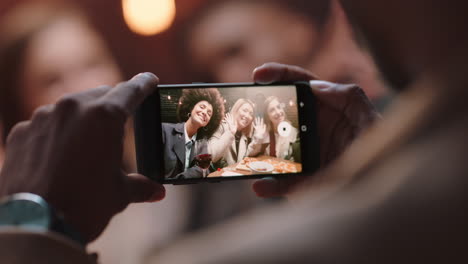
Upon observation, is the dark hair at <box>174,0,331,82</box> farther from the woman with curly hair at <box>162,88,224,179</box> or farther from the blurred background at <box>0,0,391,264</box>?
the woman with curly hair at <box>162,88,224,179</box>

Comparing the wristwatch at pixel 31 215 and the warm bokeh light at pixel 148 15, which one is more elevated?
the warm bokeh light at pixel 148 15

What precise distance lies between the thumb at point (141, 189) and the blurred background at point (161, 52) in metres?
0.37

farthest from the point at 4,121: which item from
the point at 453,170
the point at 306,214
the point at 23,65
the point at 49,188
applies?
the point at 453,170

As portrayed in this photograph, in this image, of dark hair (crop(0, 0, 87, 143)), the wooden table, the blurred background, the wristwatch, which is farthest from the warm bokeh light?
the wristwatch

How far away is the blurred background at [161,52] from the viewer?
0.92 metres

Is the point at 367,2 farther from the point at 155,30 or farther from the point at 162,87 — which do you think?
the point at 155,30

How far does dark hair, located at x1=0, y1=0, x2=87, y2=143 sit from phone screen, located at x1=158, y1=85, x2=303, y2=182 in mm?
526

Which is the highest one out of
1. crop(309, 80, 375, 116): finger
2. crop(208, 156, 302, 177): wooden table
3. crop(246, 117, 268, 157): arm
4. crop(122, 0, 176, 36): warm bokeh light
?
crop(122, 0, 176, 36): warm bokeh light

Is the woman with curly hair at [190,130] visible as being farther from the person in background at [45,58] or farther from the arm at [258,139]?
the person in background at [45,58]

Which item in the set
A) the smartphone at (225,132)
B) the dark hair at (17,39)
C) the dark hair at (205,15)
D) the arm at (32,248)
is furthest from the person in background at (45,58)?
the arm at (32,248)

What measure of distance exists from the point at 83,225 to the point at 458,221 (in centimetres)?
36

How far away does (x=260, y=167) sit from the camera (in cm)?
65

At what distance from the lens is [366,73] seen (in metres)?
0.87

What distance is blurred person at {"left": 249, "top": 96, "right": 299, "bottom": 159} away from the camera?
65 centimetres
